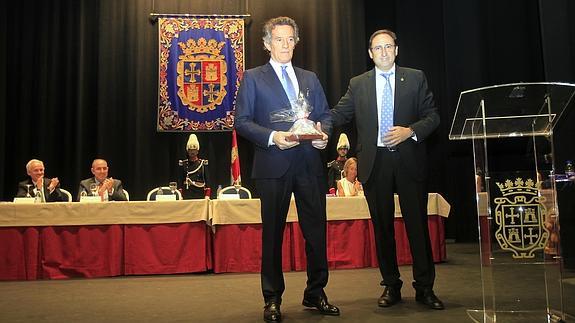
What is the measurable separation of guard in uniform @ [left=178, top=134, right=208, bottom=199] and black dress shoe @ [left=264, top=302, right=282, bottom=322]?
365 centimetres

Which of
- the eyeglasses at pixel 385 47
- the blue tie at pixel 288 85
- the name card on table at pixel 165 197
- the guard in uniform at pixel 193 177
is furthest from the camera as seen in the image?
the guard in uniform at pixel 193 177

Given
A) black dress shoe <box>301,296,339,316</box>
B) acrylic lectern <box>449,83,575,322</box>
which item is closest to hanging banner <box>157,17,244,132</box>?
black dress shoe <box>301,296,339,316</box>

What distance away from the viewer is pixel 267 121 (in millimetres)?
2330

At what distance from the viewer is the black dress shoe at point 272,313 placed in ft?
6.95

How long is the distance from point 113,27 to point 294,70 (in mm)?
5474

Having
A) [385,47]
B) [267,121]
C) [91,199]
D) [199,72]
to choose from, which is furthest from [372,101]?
[199,72]

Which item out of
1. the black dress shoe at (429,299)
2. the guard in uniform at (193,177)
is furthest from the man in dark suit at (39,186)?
the black dress shoe at (429,299)

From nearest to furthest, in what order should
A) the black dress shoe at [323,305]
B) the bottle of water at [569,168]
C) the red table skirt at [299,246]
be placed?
1. the black dress shoe at [323,305]
2. the bottle of water at [569,168]
3. the red table skirt at [299,246]

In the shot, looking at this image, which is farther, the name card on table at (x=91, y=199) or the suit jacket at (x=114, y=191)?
the suit jacket at (x=114, y=191)

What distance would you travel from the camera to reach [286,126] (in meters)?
2.29

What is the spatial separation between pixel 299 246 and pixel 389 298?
189 centimetres

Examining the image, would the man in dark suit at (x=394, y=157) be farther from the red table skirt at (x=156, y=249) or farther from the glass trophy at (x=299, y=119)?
the red table skirt at (x=156, y=249)

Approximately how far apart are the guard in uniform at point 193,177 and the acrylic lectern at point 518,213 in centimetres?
396

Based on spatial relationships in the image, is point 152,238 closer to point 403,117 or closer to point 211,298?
point 211,298
